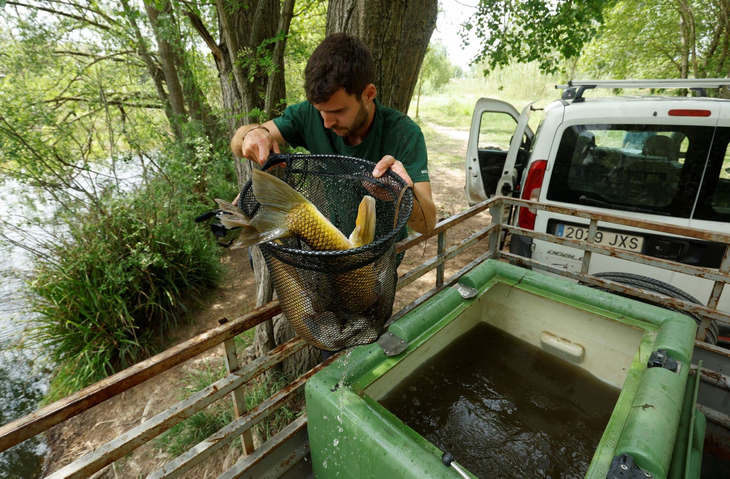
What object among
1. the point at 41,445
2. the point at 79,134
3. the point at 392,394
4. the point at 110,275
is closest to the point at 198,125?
the point at 79,134

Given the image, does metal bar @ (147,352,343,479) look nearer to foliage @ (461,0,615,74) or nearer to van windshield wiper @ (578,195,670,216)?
van windshield wiper @ (578,195,670,216)

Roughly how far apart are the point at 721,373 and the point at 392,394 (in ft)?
6.68

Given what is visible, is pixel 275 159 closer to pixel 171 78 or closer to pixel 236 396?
pixel 236 396

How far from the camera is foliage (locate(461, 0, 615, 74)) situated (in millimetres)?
4137

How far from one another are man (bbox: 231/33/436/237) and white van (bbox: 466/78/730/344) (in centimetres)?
182

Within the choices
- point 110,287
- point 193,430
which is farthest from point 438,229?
point 110,287

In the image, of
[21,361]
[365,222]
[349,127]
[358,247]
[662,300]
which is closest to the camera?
[358,247]

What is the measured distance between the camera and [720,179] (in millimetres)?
2596

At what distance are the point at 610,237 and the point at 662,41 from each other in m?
8.64

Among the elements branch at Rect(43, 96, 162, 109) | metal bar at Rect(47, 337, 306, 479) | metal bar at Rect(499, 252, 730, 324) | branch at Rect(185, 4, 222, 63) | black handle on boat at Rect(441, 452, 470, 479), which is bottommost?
metal bar at Rect(499, 252, 730, 324)

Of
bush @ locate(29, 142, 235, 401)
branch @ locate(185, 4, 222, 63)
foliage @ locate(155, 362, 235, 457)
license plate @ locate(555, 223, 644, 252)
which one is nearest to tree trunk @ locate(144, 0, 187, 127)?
bush @ locate(29, 142, 235, 401)

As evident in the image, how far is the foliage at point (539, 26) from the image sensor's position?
4.14 metres

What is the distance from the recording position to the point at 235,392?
4.80ft

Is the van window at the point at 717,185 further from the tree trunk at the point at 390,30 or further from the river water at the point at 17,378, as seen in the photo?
the river water at the point at 17,378
